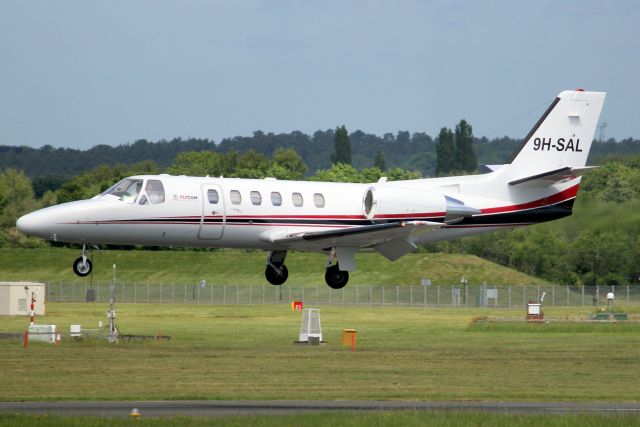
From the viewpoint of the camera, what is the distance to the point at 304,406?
33.7 m

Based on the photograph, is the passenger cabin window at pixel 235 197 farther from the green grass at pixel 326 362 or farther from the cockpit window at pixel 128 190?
the green grass at pixel 326 362

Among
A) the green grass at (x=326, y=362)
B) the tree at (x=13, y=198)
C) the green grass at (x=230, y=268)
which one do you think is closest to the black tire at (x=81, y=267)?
the green grass at (x=326, y=362)

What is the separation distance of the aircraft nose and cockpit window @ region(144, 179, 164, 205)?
3.00m

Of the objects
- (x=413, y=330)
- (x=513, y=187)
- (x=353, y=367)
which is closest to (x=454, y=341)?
(x=413, y=330)

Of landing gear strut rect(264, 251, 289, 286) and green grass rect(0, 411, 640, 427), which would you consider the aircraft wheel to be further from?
green grass rect(0, 411, 640, 427)

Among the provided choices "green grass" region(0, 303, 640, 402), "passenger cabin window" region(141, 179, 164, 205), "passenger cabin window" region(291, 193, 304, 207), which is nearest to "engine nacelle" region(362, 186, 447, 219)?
"passenger cabin window" region(291, 193, 304, 207)

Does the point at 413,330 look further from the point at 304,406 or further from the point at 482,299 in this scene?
the point at 304,406

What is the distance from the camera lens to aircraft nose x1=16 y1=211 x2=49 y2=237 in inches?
1442

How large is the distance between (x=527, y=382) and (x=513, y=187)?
634 centimetres

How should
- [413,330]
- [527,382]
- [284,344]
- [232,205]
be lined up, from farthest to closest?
[413,330] < [284,344] < [527,382] < [232,205]

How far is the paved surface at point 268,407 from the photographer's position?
31.8 meters

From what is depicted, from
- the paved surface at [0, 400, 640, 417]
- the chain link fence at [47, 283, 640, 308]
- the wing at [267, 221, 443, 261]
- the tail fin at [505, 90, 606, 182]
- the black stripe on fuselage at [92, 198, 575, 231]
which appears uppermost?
the tail fin at [505, 90, 606, 182]

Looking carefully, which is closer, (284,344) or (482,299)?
(284,344)

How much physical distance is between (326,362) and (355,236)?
10.7 m
